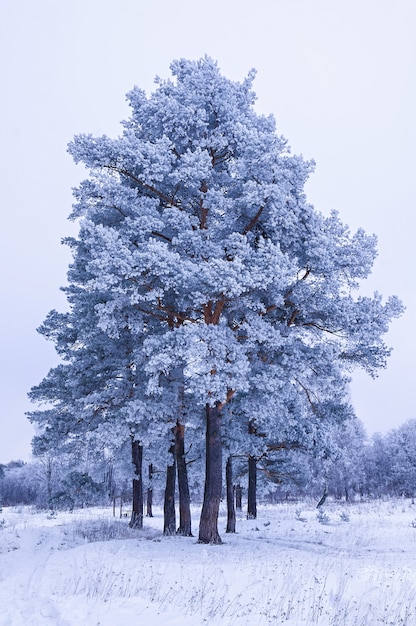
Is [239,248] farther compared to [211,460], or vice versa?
[211,460]

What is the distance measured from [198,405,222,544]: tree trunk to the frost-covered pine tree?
0.11 ft

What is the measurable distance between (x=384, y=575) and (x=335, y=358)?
6.78m

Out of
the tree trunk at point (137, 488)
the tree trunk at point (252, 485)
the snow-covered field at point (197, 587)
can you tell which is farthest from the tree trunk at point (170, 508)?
the tree trunk at point (252, 485)

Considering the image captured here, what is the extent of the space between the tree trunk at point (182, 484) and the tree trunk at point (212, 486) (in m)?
2.67

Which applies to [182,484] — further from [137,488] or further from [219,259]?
[219,259]

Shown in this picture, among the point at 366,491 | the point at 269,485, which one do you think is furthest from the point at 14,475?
the point at 269,485

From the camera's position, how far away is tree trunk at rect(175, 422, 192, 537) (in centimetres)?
1792

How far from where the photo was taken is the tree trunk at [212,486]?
14898 mm

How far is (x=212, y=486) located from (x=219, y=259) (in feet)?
21.7

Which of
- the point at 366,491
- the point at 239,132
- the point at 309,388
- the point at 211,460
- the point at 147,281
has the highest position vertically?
the point at 239,132

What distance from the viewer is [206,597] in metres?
7.80

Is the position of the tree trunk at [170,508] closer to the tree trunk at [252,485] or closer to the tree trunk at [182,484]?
the tree trunk at [182,484]

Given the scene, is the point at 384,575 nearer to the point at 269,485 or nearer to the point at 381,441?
the point at 269,485

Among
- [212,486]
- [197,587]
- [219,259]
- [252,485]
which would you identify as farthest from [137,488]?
[197,587]
